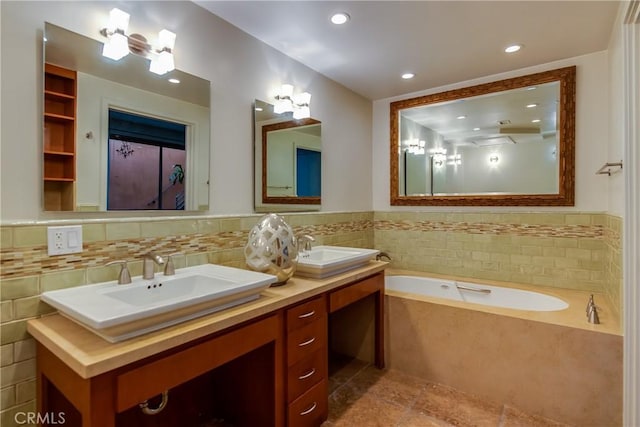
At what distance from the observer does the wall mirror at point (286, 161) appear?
2.30m

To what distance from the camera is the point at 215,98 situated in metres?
2.01

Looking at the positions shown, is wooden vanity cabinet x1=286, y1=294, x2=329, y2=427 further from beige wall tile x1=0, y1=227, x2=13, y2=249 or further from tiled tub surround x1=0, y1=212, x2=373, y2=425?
beige wall tile x1=0, y1=227, x2=13, y2=249

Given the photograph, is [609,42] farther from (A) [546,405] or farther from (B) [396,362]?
(B) [396,362]

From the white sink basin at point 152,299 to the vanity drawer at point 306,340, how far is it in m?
0.33

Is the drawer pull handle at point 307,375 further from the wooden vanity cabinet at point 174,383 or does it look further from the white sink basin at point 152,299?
the white sink basin at point 152,299

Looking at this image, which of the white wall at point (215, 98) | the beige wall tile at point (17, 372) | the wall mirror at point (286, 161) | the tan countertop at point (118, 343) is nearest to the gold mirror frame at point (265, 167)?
the wall mirror at point (286, 161)

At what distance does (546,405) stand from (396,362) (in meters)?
0.94

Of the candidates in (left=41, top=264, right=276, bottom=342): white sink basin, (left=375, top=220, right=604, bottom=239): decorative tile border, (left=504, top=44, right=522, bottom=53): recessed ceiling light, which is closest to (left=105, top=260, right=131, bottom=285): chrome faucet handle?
(left=41, top=264, right=276, bottom=342): white sink basin

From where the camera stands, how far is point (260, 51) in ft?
7.55

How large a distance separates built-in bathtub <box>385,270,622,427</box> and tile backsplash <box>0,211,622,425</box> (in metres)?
0.27

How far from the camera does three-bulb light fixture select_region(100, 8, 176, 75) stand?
1.53 m

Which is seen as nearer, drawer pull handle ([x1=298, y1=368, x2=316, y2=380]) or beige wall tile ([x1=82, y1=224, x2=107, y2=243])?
beige wall tile ([x1=82, y1=224, x2=107, y2=243])

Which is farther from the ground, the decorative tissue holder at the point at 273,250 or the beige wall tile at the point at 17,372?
the decorative tissue holder at the point at 273,250

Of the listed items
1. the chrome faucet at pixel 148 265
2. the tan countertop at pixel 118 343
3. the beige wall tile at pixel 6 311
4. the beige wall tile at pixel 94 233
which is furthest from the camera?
the chrome faucet at pixel 148 265
